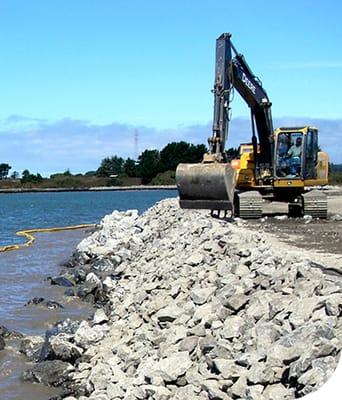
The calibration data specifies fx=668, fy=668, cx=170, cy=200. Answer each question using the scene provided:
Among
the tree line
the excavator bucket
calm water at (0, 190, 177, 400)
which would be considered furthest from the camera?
the tree line

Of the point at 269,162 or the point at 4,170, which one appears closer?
the point at 269,162

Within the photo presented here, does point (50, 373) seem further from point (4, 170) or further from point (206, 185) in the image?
point (4, 170)

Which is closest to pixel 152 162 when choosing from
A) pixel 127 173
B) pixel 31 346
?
pixel 127 173

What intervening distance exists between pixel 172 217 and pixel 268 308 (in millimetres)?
12236

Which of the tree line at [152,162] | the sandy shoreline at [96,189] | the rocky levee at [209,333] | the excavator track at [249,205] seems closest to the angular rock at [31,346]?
the rocky levee at [209,333]

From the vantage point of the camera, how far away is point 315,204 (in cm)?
1727

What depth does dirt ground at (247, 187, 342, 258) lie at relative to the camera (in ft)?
38.0

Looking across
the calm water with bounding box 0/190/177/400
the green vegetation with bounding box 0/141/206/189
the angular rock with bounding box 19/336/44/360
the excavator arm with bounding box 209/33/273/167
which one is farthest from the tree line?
the angular rock with bounding box 19/336/44/360

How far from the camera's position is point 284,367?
5.31 metres

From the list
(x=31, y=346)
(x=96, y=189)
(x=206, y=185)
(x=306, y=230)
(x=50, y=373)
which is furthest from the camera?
(x=96, y=189)

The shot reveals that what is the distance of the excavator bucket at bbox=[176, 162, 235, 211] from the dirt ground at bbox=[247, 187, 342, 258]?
134 cm

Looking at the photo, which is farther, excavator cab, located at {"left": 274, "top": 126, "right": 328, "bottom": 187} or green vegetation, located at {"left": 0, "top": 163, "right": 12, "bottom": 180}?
green vegetation, located at {"left": 0, "top": 163, "right": 12, "bottom": 180}

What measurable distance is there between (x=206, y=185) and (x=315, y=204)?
5268 mm

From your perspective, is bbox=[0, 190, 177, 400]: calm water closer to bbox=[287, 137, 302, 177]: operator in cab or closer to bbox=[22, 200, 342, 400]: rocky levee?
bbox=[22, 200, 342, 400]: rocky levee
